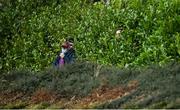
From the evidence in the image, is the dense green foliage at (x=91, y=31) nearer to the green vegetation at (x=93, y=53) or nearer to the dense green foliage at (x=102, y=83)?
the green vegetation at (x=93, y=53)

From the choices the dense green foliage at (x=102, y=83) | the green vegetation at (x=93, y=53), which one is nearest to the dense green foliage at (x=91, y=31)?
the green vegetation at (x=93, y=53)

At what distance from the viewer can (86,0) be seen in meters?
24.8

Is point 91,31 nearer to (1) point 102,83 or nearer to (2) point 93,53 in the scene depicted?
(2) point 93,53

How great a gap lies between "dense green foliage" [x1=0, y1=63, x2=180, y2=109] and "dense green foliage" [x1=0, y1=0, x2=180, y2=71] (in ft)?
5.68

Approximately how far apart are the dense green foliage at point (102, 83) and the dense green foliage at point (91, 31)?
173cm

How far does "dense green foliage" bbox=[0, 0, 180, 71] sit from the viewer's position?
16.1 m

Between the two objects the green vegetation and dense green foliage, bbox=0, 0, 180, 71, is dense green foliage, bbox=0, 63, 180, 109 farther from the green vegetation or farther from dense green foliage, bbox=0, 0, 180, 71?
dense green foliage, bbox=0, 0, 180, 71

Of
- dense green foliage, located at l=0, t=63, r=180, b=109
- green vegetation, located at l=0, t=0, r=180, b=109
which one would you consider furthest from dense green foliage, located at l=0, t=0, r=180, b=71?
dense green foliage, located at l=0, t=63, r=180, b=109

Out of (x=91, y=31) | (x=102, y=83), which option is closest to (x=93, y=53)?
(x=91, y=31)

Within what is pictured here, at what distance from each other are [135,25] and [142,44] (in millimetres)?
1610

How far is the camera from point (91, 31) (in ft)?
66.0

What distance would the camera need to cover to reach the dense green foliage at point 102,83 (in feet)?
34.5

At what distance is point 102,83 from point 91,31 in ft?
22.7

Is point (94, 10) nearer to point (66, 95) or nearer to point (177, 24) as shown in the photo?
point (177, 24)
